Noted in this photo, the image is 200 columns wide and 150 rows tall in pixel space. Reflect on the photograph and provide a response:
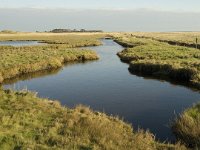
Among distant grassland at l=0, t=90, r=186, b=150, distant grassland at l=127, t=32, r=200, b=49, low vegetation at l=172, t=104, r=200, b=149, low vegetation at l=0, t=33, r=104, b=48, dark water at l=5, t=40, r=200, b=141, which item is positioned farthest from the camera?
low vegetation at l=0, t=33, r=104, b=48

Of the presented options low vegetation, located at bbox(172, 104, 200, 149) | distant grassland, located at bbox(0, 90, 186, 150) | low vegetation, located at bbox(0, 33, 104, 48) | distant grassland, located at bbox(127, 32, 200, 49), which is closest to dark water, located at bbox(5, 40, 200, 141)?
low vegetation, located at bbox(172, 104, 200, 149)

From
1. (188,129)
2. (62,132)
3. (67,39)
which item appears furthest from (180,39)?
(62,132)

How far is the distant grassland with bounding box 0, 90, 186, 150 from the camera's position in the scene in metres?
12.9

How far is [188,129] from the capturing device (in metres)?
15.3

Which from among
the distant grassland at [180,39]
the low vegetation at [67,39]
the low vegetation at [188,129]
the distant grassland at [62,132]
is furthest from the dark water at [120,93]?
the low vegetation at [67,39]

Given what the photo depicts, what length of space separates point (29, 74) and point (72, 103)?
13985 millimetres

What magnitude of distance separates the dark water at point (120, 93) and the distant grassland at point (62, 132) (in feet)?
9.72

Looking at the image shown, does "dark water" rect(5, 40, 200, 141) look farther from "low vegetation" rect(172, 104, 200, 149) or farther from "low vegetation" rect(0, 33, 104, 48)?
"low vegetation" rect(0, 33, 104, 48)

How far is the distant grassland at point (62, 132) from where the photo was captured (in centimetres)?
1290

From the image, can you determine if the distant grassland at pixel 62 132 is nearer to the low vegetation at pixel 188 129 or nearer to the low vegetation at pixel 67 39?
the low vegetation at pixel 188 129

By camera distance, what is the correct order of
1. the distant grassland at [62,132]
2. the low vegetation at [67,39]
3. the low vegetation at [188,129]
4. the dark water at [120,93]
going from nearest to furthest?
the distant grassland at [62,132], the low vegetation at [188,129], the dark water at [120,93], the low vegetation at [67,39]

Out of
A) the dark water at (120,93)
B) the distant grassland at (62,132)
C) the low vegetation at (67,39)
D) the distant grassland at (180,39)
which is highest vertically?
the distant grassland at (180,39)

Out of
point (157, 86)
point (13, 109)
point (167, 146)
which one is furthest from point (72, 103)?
point (167, 146)

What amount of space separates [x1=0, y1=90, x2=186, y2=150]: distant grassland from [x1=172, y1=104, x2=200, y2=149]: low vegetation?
1.06m
